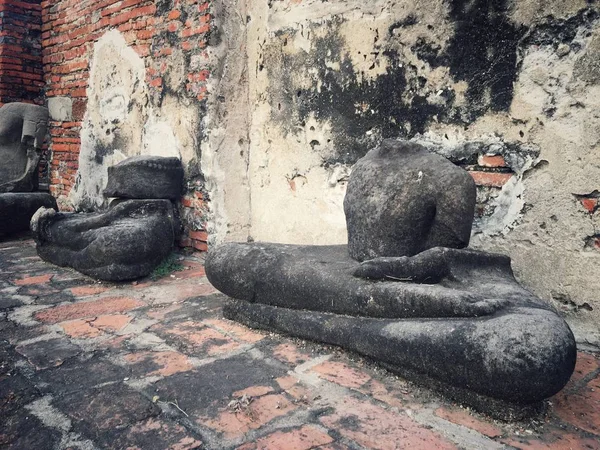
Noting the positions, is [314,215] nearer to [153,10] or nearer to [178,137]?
[178,137]

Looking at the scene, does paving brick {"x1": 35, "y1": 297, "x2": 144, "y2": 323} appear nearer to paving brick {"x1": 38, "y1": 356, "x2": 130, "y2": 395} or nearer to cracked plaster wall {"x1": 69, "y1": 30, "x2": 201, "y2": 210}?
paving brick {"x1": 38, "y1": 356, "x2": 130, "y2": 395}

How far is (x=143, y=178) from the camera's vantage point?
12.5ft

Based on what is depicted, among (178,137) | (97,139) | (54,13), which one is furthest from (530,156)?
(54,13)

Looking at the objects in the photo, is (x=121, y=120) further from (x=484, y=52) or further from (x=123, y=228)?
(x=484, y=52)

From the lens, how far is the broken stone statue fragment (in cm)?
477

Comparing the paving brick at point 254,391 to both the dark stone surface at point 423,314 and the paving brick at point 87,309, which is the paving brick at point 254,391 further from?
the paving brick at point 87,309

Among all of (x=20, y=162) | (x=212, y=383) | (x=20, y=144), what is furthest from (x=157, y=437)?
(x=20, y=144)

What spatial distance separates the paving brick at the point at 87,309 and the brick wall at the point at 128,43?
117 centimetres

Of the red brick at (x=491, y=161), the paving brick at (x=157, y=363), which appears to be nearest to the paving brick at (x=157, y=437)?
the paving brick at (x=157, y=363)

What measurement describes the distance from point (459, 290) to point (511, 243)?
86cm

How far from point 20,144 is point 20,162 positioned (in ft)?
0.72

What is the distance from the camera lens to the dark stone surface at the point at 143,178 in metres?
3.74

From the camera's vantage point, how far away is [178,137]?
4191 millimetres

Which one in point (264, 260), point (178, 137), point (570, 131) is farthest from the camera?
point (178, 137)
